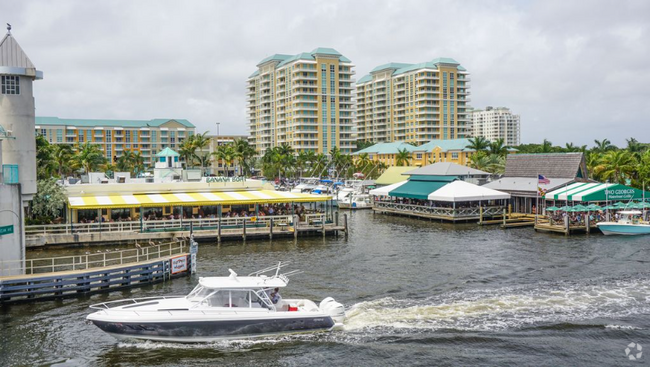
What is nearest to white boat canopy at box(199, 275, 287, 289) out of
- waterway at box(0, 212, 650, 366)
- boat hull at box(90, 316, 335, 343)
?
boat hull at box(90, 316, 335, 343)

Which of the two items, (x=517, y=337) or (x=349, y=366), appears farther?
(x=517, y=337)

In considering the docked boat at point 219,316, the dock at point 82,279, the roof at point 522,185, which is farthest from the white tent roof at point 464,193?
the docked boat at point 219,316

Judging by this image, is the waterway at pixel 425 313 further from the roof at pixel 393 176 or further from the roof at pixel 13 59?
the roof at pixel 393 176

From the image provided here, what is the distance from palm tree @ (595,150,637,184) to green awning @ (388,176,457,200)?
1930 centimetres

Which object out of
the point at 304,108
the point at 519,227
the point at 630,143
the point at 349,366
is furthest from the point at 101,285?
the point at 304,108

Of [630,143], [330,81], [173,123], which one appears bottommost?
[630,143]

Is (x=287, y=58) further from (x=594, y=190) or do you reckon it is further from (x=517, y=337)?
(x=517, y=337)

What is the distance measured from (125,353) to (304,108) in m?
152

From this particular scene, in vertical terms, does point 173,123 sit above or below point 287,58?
below

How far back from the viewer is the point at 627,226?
55.2 metres

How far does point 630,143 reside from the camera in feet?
364

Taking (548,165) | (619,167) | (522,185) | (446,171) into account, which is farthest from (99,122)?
(619,167)

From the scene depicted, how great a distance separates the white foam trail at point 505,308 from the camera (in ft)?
92.6

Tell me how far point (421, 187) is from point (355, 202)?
17.2 meters
